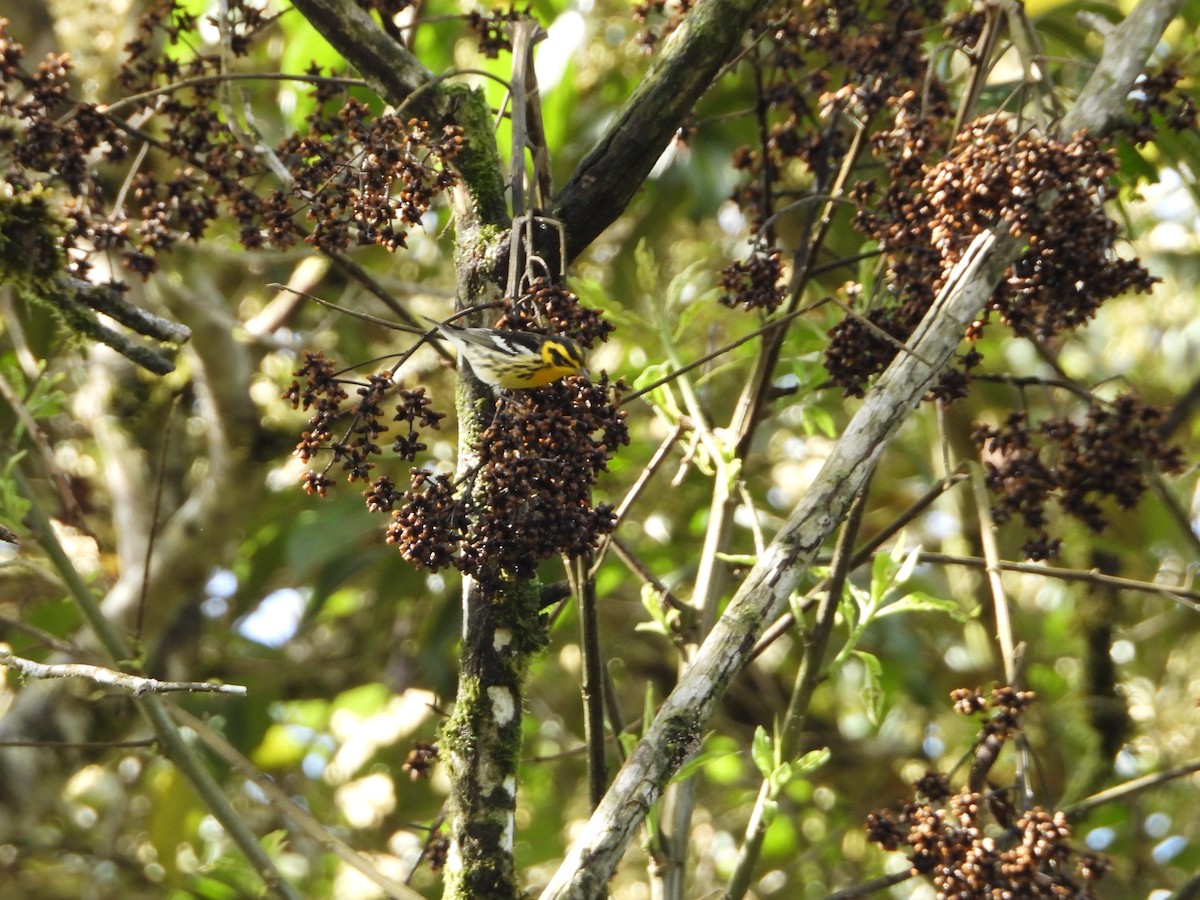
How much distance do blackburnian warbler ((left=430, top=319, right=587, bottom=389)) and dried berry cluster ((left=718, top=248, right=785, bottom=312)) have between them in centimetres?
33

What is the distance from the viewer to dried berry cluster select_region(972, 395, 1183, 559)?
2.40m

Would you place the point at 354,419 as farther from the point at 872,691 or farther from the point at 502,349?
the point at 872,691

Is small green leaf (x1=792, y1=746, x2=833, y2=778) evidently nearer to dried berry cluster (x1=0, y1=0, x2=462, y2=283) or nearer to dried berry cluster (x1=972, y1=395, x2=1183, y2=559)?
dried berry cluster (x1=972, y1=395, x2=1183, y2=559)

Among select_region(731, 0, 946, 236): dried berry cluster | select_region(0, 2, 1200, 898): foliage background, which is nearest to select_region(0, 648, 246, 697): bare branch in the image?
select_region(731, 0, 946, 236): dried berry cluster

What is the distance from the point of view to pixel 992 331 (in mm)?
5547

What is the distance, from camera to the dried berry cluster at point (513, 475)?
1704 mm

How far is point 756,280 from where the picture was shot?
2350 millimetres

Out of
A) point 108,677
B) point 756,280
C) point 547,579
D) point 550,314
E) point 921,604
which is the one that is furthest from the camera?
point 547,579

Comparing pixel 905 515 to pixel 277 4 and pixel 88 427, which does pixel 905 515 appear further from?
pixel 88 427

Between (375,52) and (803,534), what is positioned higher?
(375,52)

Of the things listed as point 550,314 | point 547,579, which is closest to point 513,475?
point 550,314

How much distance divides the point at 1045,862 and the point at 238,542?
11.9 feet

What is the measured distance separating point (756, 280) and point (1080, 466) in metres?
0.71

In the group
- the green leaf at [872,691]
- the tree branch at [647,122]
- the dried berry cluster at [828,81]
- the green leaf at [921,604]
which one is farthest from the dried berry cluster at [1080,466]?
the tree branch at [647,122]
